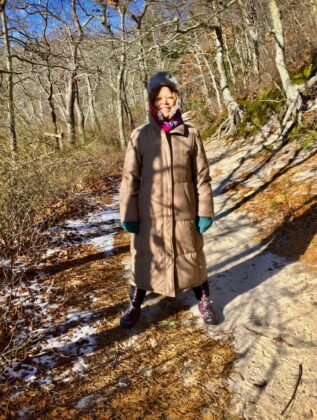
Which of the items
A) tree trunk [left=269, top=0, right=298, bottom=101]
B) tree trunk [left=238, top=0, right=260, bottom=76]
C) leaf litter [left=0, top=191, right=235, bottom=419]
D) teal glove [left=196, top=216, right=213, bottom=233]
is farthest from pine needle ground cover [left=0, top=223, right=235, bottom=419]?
tree trunk [left=238, top=0, right=260, bottom=76]

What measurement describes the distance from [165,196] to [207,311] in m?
1.17

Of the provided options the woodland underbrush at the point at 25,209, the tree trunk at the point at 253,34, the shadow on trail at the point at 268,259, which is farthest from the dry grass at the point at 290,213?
the tree trunk at the point at 253,34

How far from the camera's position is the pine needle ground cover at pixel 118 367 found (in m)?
2.44

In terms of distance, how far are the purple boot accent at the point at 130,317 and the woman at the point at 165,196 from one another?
324 mm

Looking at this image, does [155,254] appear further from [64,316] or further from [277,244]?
[277,244]

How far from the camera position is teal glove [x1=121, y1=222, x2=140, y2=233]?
10.2 feet

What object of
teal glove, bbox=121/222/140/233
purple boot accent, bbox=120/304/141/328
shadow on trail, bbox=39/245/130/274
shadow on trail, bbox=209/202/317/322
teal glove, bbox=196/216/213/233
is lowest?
shadow on trail, bbox=209/202/317/322

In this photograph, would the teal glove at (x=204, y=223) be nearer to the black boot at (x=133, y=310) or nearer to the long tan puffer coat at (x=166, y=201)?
the long tan puffer coat at (x=166, y=201)

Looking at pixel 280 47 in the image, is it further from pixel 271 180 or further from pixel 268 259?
pixel 268 259

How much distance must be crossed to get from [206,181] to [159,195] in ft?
1.53

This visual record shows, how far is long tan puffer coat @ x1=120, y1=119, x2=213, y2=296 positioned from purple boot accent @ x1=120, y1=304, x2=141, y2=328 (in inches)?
12.8

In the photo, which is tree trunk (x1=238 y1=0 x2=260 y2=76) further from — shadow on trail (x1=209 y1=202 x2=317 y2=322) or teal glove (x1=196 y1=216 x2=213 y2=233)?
teal glove (x1=196 y1=216 x2=213 y2=233)

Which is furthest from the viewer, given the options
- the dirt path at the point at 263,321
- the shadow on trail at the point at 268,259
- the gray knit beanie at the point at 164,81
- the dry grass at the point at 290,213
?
the dry grass at the point at 290,213

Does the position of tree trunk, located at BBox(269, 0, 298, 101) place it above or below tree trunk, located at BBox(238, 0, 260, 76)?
below
